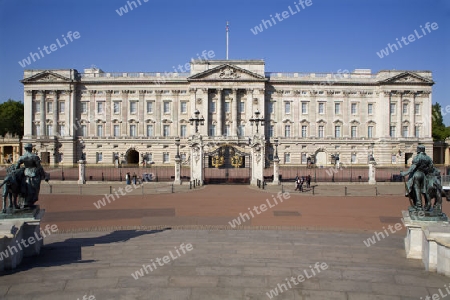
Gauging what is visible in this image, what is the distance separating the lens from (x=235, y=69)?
192 feet

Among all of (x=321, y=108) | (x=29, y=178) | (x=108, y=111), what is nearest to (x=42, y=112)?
(x=108, y=111)

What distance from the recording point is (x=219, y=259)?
971 cm

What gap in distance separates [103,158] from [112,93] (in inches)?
450

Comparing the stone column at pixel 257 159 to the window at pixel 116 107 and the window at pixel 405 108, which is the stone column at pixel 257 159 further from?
the window at pixel 405 108

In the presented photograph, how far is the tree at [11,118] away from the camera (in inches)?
3022

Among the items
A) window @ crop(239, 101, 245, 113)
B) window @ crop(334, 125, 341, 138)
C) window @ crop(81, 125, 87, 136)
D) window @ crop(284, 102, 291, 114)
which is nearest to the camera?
window @ crop(239, 101, 245, 113)

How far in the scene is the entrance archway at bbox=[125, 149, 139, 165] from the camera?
201 ft

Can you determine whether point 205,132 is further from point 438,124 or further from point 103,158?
point 438,124

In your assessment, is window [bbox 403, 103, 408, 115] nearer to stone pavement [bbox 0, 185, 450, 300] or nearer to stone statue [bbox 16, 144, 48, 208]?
stone pavement [bbox 0, 185, 450, 300]

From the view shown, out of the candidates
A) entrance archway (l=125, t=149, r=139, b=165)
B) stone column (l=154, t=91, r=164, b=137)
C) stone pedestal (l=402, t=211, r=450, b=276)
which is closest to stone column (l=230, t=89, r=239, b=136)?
stone column (l=154, t=91, r=164, b=137)

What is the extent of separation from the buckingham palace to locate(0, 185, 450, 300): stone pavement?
41297mm

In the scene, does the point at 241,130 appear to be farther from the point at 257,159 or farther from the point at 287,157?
the point at 257,159

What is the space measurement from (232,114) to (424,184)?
49910mm

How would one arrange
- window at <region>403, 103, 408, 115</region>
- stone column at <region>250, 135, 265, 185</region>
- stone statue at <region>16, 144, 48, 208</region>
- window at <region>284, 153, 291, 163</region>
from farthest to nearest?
1. window at <region>403, 103, 408, 115</region>
2. window at <region>284, 153, 291, 163</region>
3. stone column at <region>250, 135, 265, 185</region>
4. stone statue at <region>16, 144, 48, 208</region>
